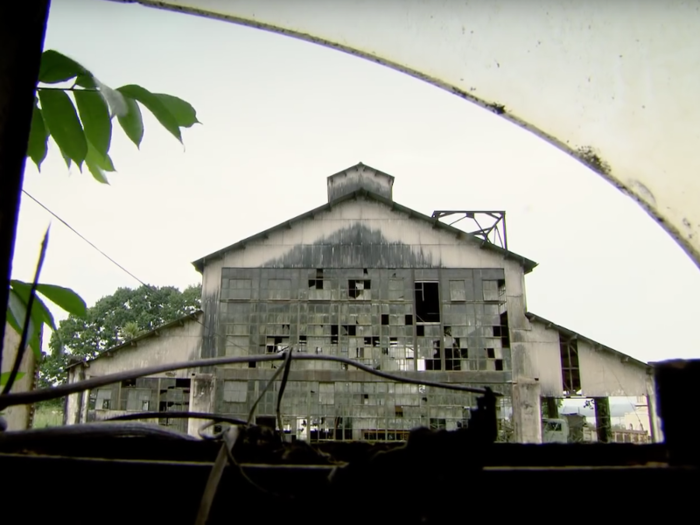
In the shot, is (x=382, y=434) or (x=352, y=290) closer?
(x=382, y=434)

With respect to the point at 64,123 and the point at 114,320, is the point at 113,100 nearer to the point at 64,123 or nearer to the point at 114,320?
the point at 64,123

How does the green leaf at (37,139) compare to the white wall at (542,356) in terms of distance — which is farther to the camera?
the white wall at (542,356)

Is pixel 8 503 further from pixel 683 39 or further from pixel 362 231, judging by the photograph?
pixel 362 231

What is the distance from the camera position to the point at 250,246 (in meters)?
16.8

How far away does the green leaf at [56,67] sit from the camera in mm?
1213

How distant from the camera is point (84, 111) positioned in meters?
1.29

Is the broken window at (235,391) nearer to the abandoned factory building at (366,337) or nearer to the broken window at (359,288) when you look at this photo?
the abandoned factory building at (366,337)

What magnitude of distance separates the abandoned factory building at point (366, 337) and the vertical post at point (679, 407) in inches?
585

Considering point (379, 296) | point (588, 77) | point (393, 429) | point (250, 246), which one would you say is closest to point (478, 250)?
point (379, 296)

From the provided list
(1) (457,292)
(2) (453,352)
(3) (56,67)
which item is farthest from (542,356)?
(3) (56,67)

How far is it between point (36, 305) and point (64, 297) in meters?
0.06

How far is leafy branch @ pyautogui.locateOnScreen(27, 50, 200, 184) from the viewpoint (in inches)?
48.2

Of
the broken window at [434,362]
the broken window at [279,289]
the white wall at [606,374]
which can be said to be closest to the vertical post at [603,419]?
the white wall at [606,374]

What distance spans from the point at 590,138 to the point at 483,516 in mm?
791
